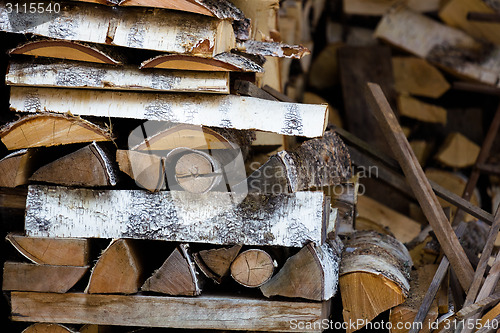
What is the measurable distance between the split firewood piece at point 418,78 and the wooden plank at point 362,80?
6.7 inches

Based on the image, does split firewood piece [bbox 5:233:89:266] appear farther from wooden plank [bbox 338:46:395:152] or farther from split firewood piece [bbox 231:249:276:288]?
wooden plank [bbox 338:46:395:152]

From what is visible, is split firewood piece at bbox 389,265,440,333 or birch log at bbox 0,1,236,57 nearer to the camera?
birch log at bbox 0,1,236,57

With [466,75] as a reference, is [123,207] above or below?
below

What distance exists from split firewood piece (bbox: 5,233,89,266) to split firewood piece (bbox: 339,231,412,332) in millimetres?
1159

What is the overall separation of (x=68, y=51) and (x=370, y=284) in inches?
64.2

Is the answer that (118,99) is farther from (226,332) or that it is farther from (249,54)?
(226,332)

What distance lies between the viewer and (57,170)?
7.63 ft

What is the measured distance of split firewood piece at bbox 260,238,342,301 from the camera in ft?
7.65

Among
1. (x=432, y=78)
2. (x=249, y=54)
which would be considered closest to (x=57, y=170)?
(x=249, y=54)

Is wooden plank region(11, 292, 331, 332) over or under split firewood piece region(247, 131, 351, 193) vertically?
under

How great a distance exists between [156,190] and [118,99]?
1.39 feet

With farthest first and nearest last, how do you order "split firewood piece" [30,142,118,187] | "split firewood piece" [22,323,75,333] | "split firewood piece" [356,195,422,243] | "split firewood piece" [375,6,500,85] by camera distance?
"split firewood piece" [375,6,500,85], "split firewood piece" [356,195,422,243], "split firewood piece" [22,323,75,333], "split firewood piece" [30,142,118,187]

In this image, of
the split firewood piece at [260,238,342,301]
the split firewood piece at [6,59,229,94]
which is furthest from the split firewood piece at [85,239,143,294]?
the split firewood piece at [6,59,229,94]

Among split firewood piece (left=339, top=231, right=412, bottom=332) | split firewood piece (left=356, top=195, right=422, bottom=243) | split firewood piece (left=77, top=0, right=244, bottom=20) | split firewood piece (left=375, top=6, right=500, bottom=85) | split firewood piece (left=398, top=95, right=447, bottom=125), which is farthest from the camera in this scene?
split firewood piece (left=398, top=95, right=447, bottom=125)
